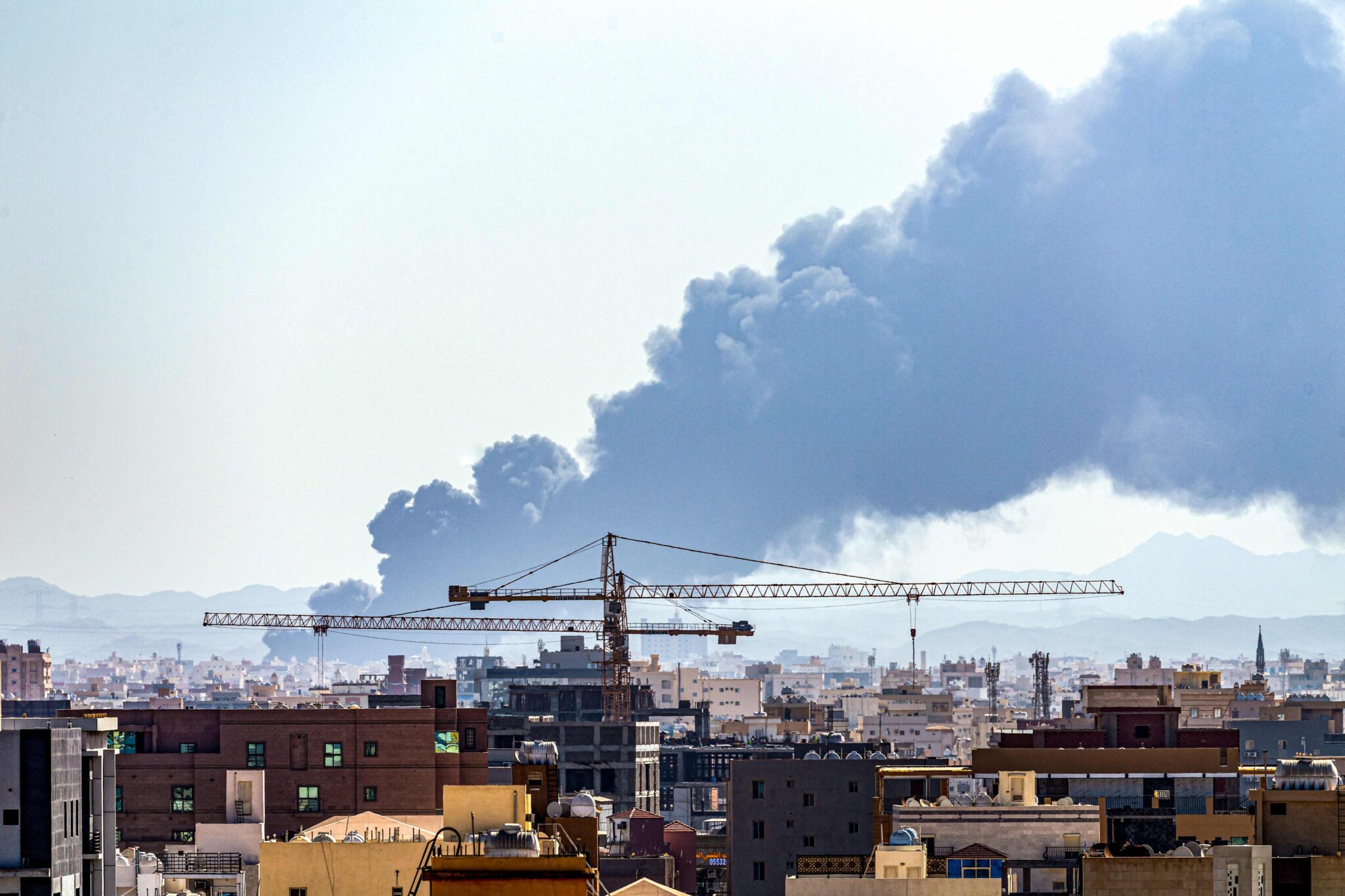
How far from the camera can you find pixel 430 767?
252 feet

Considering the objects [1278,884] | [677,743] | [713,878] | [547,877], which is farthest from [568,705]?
[547,877]

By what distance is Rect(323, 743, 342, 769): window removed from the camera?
7644cm

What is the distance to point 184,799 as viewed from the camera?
74375 millimetres

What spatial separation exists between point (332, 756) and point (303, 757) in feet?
3.01

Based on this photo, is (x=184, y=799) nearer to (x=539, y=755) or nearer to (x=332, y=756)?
(x=332, y=756)

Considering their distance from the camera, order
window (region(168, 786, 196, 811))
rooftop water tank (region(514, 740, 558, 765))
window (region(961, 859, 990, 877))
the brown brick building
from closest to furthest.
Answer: rooftop water tank (region(514, 740, 558, 765)), window (region(961, 859, 990, 877)), window (region(168, 786, 196, 811)), the brown brick building

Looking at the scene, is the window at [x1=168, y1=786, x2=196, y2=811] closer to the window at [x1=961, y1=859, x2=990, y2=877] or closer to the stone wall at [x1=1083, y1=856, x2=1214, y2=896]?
the window at [x1=961, y1=859, x2=990, y2=877]

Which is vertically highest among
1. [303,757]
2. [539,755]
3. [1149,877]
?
[539,755]

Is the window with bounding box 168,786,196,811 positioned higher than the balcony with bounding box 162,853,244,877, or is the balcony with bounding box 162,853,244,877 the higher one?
the balcony with bounding box 162,853,244,877

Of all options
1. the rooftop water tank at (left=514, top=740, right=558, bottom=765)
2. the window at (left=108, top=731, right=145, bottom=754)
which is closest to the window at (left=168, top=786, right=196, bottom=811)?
the window at (left=108, top=731, right=145, bottom=754)

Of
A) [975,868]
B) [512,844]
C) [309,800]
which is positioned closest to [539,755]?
[975,868]

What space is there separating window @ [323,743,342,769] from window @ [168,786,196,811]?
4.01m

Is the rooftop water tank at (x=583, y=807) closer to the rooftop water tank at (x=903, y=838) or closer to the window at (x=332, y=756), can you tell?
the rooftop water tank at (x=903, y=838)

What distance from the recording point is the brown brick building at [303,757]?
74.6 meters
